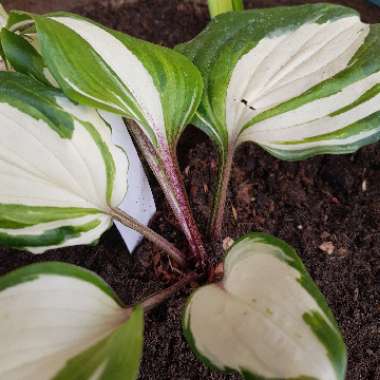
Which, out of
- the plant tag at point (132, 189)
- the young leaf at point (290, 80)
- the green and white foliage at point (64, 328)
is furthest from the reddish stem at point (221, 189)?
the green and white foliage at point (64, 328)

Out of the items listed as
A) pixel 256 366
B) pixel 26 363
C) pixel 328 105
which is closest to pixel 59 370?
pixel 26 363

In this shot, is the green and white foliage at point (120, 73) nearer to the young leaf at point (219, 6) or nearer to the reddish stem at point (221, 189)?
the reddish stem at point (221, 189)

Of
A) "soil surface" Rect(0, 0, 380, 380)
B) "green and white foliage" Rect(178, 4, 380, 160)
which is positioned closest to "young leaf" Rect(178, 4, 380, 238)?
"green and white foliage" Rect(178, 4, 380, 160)

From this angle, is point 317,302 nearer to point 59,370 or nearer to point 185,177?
point 59,370

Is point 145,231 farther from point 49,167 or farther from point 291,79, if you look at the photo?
point 291,79

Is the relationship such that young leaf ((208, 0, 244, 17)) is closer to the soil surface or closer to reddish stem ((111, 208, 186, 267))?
the soil surface

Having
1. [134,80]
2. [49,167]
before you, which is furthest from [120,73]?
[49,167]

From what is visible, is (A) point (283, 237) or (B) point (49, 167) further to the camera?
(A) point (283, 237)
